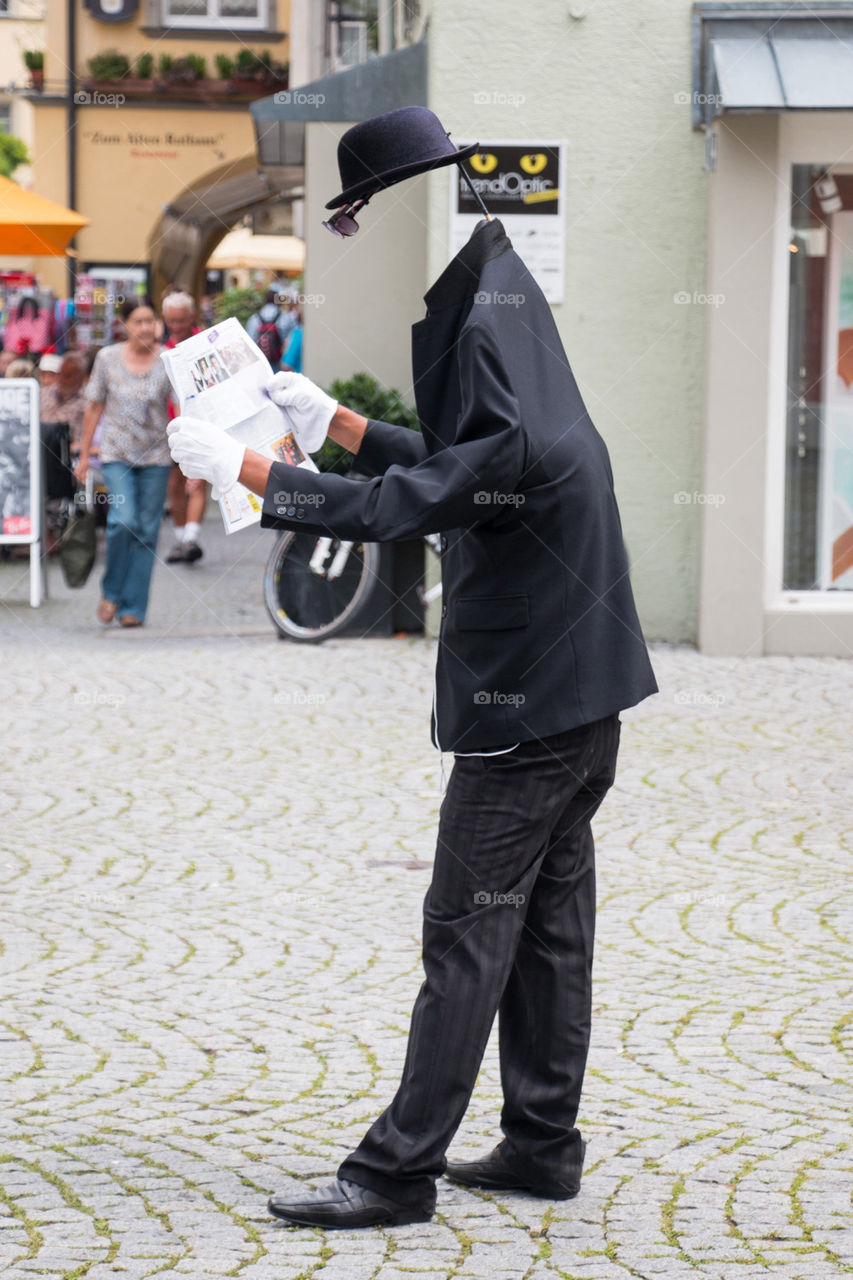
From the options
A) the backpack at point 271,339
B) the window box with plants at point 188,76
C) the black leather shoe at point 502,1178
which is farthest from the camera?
the window box with plants at point 188,76

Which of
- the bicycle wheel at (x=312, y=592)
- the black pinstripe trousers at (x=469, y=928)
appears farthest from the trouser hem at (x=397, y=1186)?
the bicycle wheel at (x=312, y=592)

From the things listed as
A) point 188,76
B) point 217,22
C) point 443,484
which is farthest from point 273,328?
point 443,484

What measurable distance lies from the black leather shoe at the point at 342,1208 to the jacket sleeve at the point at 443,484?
3.92ft

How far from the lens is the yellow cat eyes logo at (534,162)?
10281 mm

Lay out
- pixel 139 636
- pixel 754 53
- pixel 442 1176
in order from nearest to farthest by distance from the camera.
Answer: pixel 442 1176 → pixel 754 53 → pixel 139 636

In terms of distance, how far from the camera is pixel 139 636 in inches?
425

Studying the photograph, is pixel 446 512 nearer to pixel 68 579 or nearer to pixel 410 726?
pixel 410 726

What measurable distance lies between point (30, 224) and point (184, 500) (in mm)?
2347

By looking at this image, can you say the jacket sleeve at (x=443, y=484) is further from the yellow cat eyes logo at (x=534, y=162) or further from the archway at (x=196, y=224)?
the archway at (x=196, y=224)

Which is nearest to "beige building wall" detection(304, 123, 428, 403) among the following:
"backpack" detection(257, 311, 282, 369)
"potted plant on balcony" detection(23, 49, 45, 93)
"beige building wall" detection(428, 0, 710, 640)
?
"beige building wall" detection(428, 0, 710, 640)

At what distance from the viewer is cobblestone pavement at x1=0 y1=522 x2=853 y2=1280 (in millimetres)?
3344

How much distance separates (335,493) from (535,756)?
0.60 metres

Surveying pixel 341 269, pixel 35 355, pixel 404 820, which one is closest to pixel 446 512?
pixel 404 820

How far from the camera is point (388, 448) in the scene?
11.9ft
